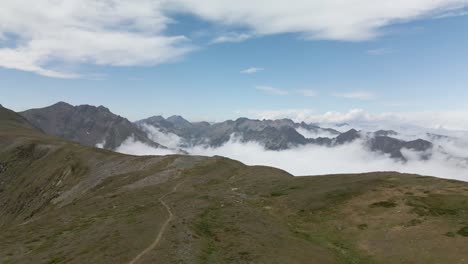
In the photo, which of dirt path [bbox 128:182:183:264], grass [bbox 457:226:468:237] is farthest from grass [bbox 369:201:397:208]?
dirt path [bbox 128:182:183:264]

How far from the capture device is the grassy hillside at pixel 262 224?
5056 cm

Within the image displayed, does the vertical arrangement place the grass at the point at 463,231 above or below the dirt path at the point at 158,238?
above

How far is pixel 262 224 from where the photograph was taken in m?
65.3

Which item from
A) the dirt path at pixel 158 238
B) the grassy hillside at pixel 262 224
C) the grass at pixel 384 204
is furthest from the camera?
the grass at pixel 384 204

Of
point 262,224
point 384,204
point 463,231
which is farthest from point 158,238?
point 463,231

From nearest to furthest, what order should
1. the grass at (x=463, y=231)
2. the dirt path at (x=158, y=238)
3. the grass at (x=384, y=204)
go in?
1. the dirt path at (x=158, y=238)
2. the grass at (x=463, y=231)
3. the grass at (x=384, y=204)

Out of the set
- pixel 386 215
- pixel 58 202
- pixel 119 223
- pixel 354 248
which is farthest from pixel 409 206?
pixel 58 202

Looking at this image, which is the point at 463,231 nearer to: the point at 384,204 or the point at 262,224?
the point at 384,204

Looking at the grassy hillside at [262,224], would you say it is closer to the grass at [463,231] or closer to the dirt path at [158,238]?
the grass at [463,231]

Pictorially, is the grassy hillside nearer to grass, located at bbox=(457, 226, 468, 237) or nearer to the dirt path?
grass, located at bbox=(457, 226, 468, 237)

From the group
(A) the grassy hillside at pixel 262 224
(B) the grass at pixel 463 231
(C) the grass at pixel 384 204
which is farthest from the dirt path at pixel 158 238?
(B) the grass at pixel 463 231

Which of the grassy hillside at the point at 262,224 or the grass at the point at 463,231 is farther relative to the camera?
the grass at the point at 463,231

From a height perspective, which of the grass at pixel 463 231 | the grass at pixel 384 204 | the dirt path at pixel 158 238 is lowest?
the dirt path at pixel 158 238

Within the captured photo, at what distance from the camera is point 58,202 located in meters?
139
